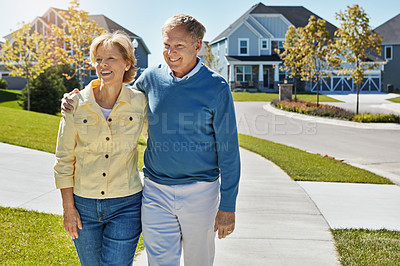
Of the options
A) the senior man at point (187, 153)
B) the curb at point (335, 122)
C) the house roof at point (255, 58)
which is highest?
the house roof at point (255, 58)

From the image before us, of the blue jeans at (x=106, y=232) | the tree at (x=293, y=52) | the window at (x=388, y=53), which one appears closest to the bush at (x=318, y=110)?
the tree at (x=293, y=52)

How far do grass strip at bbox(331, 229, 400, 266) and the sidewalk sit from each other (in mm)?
135

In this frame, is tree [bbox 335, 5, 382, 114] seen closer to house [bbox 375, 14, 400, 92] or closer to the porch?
the porch

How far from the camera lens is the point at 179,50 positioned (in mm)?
2971

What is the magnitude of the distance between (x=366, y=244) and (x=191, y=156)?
3.02 metres

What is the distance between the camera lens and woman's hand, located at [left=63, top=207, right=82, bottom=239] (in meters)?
2.92

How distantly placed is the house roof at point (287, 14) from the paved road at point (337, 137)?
23.4 meters

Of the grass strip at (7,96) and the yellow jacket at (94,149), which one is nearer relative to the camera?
the yellow jacket at (94,149)

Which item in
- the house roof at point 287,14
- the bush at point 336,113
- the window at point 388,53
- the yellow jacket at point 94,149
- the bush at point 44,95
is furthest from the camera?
the window at point 388,53

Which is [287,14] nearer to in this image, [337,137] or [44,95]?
[44,95]

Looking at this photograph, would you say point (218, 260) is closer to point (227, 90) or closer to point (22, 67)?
point (227, 90)

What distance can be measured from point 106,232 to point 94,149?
0.59m

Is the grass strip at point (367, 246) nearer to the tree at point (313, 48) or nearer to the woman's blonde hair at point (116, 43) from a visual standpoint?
the woman's blonde hair at point (116, 43)

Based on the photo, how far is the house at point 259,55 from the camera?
43.7 metres
